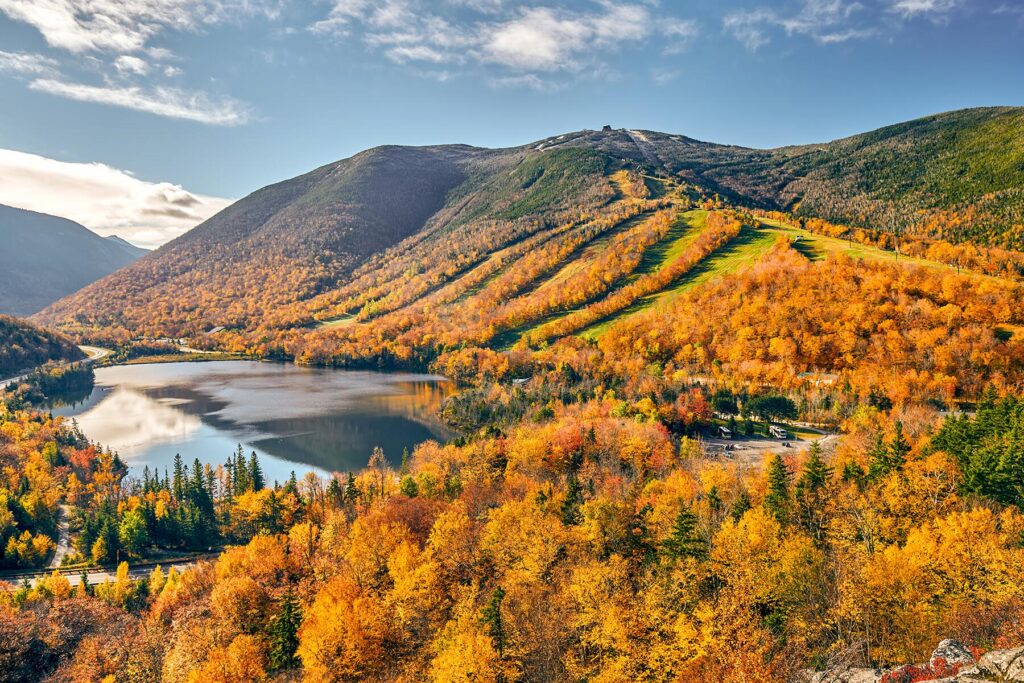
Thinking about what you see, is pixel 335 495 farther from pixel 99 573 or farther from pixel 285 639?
pixel 285 639

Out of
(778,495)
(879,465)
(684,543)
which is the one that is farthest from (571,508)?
(879,465)

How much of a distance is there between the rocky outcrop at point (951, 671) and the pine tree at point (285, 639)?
33.5m

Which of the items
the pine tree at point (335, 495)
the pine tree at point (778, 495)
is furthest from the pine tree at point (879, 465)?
the pine tree at point (335, 495)

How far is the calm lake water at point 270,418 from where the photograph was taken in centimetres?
10494

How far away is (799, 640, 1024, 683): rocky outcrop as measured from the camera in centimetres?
1619

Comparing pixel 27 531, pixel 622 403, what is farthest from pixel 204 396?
pixel 622 403

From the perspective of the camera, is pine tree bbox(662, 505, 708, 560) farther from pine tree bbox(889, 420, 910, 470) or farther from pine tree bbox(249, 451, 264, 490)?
pine tree bbox(249, 451, 264, 490)

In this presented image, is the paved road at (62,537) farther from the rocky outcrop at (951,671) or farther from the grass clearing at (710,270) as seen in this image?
the grass clearing at (710,270)

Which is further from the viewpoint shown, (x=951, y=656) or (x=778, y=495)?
(x=778, y=495)

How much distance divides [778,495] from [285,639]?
4304 cm

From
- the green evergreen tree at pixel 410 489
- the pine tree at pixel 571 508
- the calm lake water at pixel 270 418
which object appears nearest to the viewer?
the pine tree at pixel 571 508

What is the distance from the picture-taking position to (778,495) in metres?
48.8

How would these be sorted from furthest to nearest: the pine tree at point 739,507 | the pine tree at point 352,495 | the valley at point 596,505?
the pine tree at point 352,495 → the pine tree at point 739,507 → the valley at point 596,505

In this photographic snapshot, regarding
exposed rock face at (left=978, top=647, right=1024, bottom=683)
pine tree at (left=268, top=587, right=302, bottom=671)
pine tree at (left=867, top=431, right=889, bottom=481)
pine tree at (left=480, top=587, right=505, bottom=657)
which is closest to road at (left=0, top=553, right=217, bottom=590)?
pine tree at (left=268, top=587, right=302, bottom=671)
